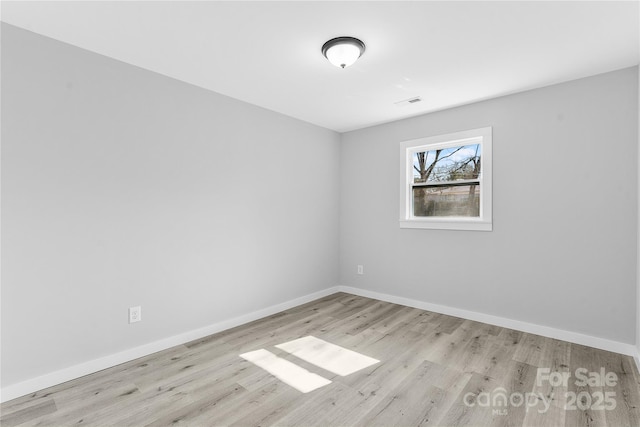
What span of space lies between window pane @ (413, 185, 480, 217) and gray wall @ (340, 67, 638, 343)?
0.85ft

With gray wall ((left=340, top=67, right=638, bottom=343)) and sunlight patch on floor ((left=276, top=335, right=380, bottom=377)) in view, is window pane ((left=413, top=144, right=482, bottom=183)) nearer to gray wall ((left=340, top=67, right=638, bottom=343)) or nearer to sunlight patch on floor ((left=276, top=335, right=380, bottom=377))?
gray wall ((left=340, top=67, right=638, bottom=343))

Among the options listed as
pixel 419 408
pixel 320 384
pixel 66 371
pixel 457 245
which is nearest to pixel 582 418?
pixel 419 408

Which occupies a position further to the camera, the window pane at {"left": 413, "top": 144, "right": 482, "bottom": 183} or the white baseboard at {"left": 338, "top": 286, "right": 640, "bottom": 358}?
the window pane at {"left": 413, "top": 144, "right": 482, "bottom": 183}

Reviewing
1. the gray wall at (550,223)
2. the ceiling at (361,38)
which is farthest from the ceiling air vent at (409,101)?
the gray wall at (550,223)

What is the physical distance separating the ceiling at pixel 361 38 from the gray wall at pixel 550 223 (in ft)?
0.98

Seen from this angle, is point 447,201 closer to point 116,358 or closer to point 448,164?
point 448,164

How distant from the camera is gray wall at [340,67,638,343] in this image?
269cm

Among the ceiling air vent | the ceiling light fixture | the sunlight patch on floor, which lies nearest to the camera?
the ceiling light fixture

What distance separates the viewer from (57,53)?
2236 mm

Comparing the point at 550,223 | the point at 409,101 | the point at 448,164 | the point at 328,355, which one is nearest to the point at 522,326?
the point at 550,223

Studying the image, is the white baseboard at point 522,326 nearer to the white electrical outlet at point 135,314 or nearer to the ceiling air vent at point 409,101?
the ceiling air vent at point 409,101

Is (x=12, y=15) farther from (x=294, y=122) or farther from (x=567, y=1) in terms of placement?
(x=567, y=1)

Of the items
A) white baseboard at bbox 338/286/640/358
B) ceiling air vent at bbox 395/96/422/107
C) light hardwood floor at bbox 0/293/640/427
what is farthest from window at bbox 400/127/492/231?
light hardwood floor at bbox 0/293/640/427

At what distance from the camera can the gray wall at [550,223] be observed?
106 inches
